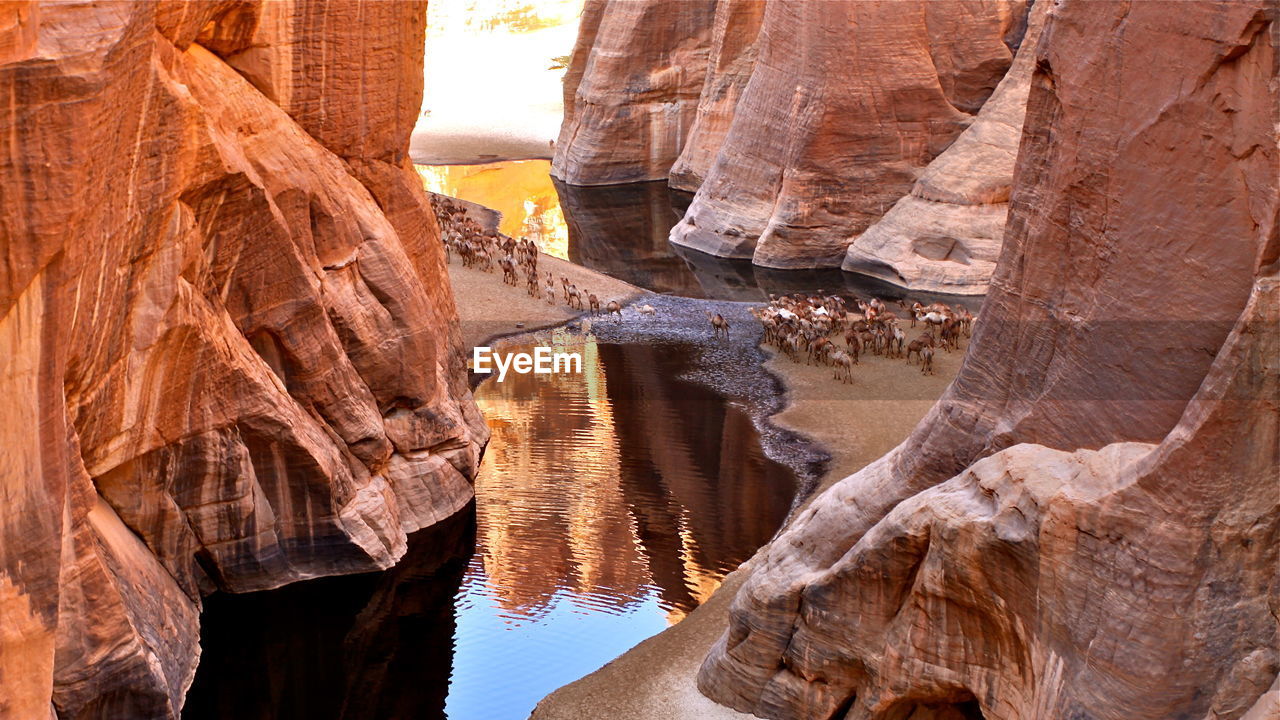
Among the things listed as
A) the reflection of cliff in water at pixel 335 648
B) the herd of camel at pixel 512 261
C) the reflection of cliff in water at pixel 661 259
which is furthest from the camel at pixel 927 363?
the reflection of cliff in water at pixel 335 648

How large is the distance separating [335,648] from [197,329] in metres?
4.27

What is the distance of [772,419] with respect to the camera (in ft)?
84.3

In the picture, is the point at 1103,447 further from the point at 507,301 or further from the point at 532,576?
the point at 507,301

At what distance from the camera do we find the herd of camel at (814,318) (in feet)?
95.8

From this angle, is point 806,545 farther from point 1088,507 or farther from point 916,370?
point 916,370

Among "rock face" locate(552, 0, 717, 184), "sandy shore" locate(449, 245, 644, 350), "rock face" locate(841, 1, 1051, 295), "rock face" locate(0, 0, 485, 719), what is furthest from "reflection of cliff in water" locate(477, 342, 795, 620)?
"rock face" locate(552, 0, 717, 184)

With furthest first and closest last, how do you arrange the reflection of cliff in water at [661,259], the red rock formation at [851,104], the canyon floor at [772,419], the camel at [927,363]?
the red rock formation at [851,104], the reflection of cliff in water at [661,259], the camel at [927,363], the canyon floor at [772,419]

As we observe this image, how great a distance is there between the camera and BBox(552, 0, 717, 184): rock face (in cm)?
5244

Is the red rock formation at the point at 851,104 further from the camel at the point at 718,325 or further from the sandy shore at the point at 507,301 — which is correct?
the camel at the point at 718,325

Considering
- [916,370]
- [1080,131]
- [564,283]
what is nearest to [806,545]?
[1080,131]

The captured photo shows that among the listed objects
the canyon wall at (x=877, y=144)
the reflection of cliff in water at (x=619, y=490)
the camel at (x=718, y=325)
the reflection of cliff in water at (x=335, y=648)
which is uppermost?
the canyon wall at (x=877, y=144)

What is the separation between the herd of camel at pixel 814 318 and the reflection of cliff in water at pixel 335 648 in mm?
11956

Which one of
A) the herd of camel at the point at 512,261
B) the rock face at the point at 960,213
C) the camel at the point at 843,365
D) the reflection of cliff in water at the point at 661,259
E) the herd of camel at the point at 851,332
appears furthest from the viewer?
the reflection of cliff in water at the point at 661,259

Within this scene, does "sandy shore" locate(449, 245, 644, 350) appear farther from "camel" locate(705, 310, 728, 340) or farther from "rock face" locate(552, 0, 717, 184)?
"rock face" locate(552, 0, 717, 184)
